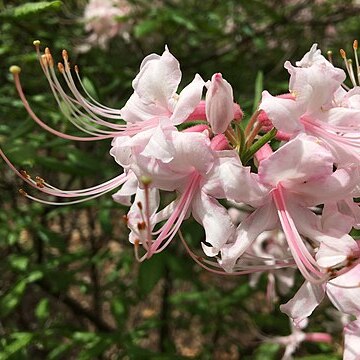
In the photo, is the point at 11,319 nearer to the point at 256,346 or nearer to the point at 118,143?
the point at 256,346

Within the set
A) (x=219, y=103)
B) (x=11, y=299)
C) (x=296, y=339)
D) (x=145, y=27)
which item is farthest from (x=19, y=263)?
(x=219, y=103)

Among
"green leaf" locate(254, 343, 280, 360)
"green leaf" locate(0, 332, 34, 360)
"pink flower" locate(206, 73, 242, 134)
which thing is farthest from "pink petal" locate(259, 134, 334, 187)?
"green leaf" locate(254, 343, 280, 360)

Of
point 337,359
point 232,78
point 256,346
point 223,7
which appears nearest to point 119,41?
point 223,7

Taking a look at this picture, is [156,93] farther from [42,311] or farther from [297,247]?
[42,311]

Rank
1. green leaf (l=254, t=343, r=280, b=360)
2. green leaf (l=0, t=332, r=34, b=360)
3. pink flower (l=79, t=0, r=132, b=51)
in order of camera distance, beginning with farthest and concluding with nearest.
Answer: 1. pink flower (l=79, t=0, r=132, b=51)
2. green leaf (l=254, t=343, r=280, b=360)
3. green leaf (l=0, t=332, r=34, b=360)

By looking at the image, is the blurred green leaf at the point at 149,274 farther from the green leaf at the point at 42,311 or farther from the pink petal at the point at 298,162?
the pink petal at the point at 298,162

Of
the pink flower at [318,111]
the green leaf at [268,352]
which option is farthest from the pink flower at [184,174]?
the green leaf at [268,352]

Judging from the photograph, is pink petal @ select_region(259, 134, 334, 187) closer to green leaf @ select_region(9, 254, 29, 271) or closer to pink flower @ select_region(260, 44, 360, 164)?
pink flower @ select_region(260, 44, 360, 164)
